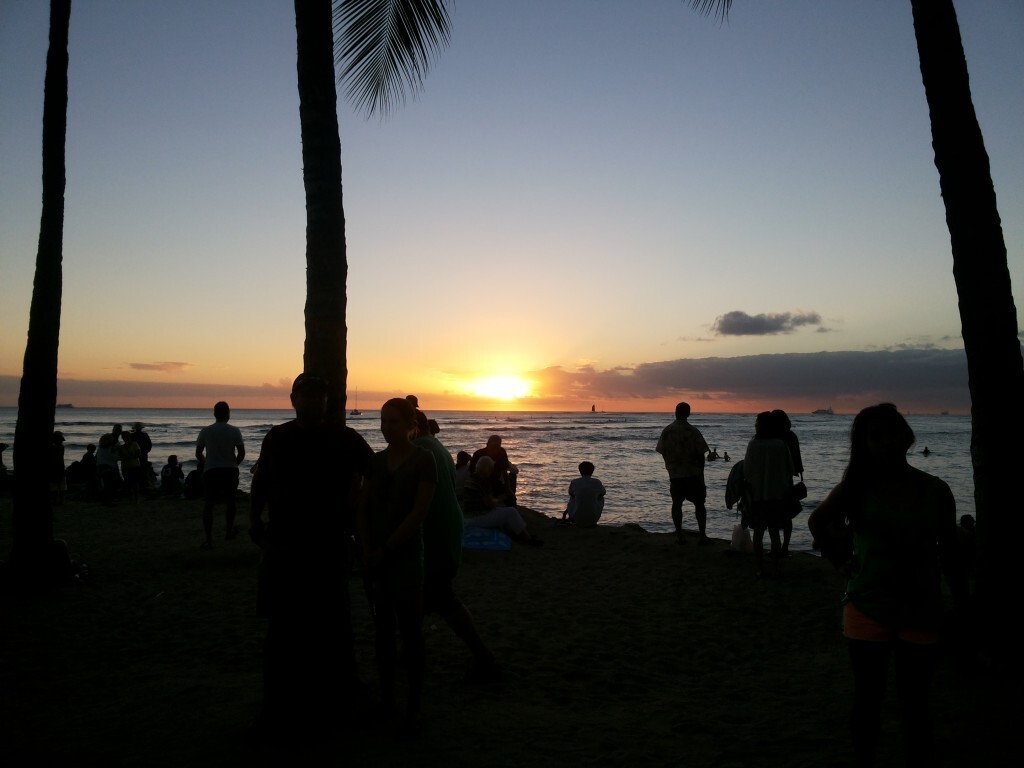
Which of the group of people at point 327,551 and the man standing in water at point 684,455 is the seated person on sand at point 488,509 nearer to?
the man standing in water at point 684,455

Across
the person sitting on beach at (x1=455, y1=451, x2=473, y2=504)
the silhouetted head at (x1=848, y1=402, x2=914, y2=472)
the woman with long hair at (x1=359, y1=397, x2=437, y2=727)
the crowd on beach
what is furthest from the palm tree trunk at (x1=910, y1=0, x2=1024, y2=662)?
the person sitting on beach at (x1=455, y1=451, x2=473, y2=504)

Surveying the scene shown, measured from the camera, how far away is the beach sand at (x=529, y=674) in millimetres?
3488

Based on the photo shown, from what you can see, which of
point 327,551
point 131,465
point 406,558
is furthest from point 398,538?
point 131,465

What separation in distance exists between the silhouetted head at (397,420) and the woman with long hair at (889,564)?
86.8 inches

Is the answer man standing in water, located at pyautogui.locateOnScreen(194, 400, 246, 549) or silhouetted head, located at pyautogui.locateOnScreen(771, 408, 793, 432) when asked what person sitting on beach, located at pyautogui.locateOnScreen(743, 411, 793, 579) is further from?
man standing in water, located at pyautogui.locateOnScreen(194, 400, 246, 549)

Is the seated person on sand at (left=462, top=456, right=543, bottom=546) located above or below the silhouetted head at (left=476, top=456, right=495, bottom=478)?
below

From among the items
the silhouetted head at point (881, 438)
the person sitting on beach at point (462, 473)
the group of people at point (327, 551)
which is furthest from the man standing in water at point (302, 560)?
the person sitting on beach at point (462, 473)

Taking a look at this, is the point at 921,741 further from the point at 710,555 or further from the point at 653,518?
the point at 653,518

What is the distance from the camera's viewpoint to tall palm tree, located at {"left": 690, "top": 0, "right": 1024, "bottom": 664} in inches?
175

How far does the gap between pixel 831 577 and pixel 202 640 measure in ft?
23.2

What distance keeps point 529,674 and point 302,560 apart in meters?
2.25

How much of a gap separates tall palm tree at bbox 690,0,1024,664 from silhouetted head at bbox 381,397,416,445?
389 centimetres

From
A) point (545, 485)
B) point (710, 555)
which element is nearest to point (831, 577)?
point (710, 555)

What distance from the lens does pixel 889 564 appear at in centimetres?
278
